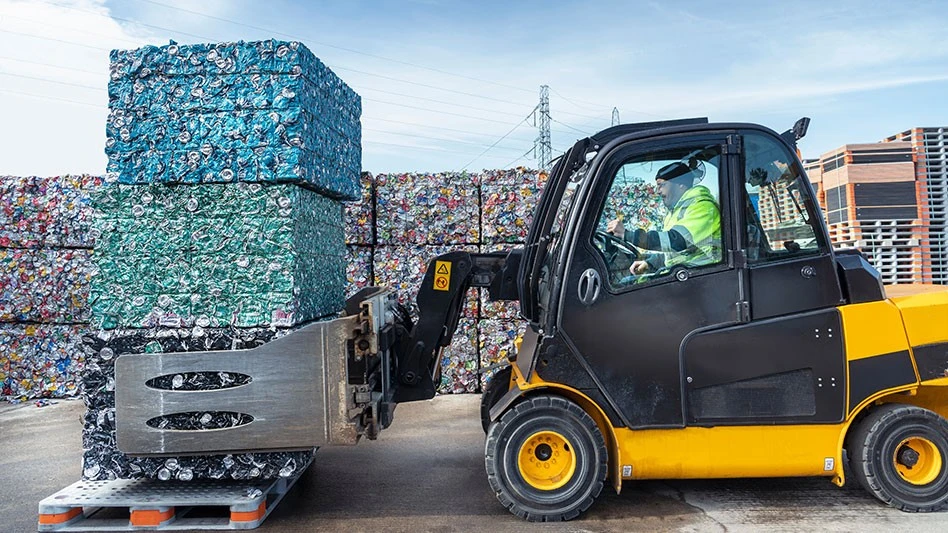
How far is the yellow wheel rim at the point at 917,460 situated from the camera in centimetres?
411

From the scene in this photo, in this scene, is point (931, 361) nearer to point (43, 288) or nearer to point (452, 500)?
point (452, 500)

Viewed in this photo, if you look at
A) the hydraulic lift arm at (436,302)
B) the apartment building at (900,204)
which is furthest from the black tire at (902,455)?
the apartment building at (900,204)

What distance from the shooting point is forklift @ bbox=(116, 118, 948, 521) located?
4.04 metres

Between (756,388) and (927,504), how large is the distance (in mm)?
1284

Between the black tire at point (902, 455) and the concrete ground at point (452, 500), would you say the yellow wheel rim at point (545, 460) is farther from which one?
the black tire at point (902, 455)

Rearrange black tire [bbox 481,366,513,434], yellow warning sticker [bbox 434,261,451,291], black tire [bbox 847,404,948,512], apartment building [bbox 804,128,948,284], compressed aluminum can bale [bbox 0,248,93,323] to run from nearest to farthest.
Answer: black tire [bbox 847,404,948,512] → yellow warning sticker [bbox 434,261,451,291] → black tire [bbox 481,366,513,434] → compressed aluminum can bale [bbox 0,248,93,323] → apartment building [bbox 804,128,948,284]

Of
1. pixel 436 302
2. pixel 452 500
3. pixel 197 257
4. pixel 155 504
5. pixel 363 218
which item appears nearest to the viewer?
pixel 155 504

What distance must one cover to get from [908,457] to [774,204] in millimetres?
1749

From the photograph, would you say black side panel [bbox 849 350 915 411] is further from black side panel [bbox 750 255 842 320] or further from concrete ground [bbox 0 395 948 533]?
concrete ground [bbox 0 395 948 533]

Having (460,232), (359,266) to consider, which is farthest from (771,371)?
(359,266)

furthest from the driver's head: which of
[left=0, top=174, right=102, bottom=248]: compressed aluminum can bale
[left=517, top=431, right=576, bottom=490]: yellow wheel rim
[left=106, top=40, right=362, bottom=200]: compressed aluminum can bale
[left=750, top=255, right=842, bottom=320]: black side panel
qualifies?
[left=0, top=174, right=102, bottom=248]: compressed aluminum can bale

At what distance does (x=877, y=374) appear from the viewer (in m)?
4.08

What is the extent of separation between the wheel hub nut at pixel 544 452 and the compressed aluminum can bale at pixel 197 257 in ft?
5.63

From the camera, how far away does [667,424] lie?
4027mm
